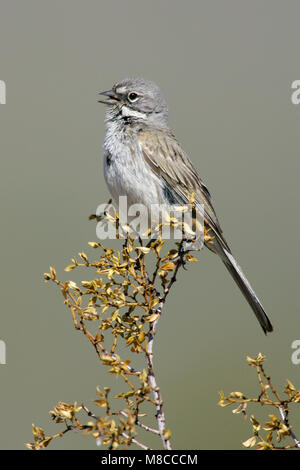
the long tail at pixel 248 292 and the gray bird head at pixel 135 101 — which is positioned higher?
the gray bird head at pixel 135 101

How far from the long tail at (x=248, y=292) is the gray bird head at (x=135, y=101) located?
1286 mm

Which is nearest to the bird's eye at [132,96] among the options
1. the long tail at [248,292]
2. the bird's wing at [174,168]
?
the bird's wing at [174,168]

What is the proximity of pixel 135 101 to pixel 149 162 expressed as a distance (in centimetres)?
61

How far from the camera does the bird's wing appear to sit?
5.90m

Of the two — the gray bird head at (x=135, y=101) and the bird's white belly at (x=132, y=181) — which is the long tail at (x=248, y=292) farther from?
the gray bird head at (x=135, y=101)

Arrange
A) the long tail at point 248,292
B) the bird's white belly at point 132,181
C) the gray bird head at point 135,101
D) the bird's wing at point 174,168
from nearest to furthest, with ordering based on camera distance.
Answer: the long tail at point 248,292 → the bird's white belly at point 132,181 → the bird's wing at point 174,168 → the gray bird head at point 135,101

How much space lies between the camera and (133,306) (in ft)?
12.4

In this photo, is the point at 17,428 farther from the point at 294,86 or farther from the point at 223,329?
the point at 294,86

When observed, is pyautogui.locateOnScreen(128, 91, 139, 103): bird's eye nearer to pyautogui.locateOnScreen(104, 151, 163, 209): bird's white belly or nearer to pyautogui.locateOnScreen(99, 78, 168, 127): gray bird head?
pyautogui.locateOnScreen(99, 78, 168, 127): gray bird head

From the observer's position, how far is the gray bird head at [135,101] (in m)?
6.09

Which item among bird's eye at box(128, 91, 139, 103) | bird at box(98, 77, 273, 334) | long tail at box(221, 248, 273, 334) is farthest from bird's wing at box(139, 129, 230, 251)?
bird's eye at box(128, 91, 139, 103)

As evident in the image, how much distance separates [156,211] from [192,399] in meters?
3.14

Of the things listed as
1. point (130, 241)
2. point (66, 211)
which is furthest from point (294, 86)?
Result: point (130, 241)

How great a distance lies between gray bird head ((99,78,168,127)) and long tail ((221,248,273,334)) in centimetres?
129
